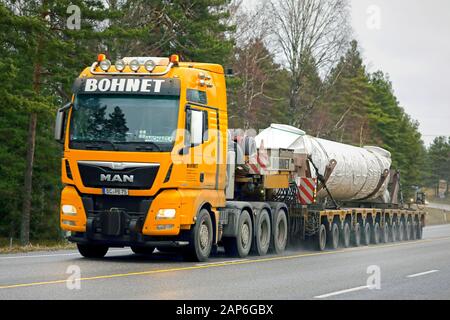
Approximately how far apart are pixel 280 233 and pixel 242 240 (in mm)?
2891

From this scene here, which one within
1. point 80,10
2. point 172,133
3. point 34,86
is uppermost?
point 80,10

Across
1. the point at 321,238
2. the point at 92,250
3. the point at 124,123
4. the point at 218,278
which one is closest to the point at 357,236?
the point at 321,238

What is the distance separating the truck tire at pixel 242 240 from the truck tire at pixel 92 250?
2768mm

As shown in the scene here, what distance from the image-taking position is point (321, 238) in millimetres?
26594

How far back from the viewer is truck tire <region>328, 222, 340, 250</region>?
27.3 m

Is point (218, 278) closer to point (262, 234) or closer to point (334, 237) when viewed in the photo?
point (262, 234)

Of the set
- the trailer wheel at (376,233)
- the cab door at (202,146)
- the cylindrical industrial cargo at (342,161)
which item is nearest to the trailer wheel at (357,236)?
the cylindrical industrial cargo at (342,161)

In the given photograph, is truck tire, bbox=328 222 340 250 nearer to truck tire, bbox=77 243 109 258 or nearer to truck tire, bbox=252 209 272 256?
truck tire, bbox=252 209 272 256

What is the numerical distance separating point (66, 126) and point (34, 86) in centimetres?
2017

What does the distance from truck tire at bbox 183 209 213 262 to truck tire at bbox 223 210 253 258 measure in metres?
1.63

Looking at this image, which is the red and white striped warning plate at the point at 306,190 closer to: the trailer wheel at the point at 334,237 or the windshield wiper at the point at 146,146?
the trailer wheel at the point at 334,237
